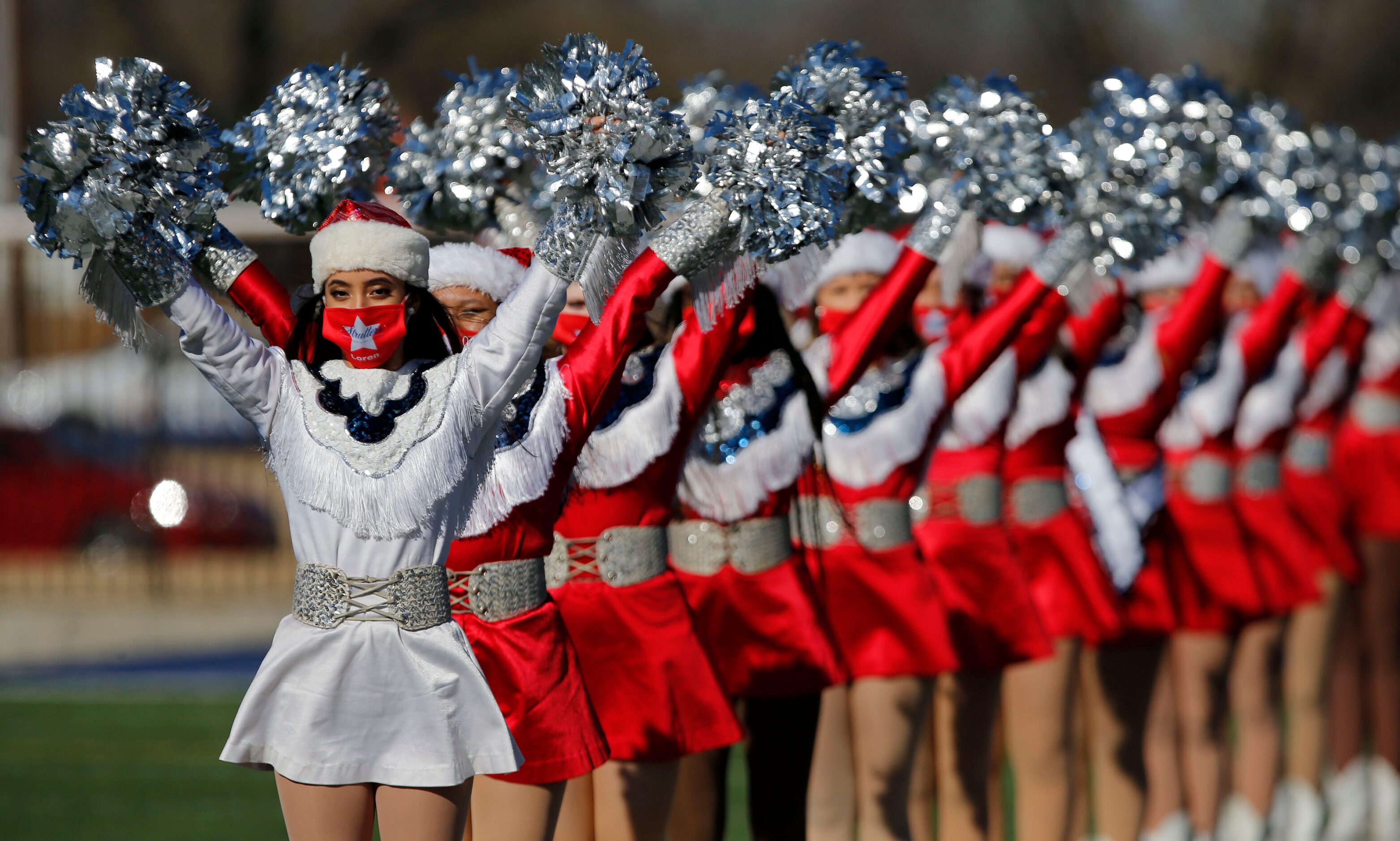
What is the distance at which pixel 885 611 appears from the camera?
469 centimetres

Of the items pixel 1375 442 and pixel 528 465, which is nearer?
pixel 528 465

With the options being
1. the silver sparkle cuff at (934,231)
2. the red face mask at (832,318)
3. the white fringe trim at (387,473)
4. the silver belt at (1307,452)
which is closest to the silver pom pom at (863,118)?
the silver sparkle cuff at (934,231)

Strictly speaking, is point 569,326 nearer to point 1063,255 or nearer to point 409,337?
point 409,337

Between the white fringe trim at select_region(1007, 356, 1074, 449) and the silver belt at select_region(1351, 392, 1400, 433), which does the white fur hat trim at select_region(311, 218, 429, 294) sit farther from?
the silver belt at select_region(1351, 392, 1400, 433)

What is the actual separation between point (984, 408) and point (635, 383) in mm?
1457

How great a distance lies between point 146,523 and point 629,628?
10.5 m

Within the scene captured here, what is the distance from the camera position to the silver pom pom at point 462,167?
15.3 feet

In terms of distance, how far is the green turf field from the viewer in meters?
6.85

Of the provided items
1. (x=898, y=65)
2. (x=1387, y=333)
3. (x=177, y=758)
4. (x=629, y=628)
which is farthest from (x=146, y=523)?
(x=898, y=65)

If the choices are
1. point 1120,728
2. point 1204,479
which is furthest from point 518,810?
point 1204,479

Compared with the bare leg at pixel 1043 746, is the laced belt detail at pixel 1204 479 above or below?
above

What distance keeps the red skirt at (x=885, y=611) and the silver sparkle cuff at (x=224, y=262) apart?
1732 mm

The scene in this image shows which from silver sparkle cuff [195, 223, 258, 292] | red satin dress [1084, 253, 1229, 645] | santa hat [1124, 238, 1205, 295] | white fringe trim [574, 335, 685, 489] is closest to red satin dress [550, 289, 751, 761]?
white fringe trim [574, 335, 685, 489]

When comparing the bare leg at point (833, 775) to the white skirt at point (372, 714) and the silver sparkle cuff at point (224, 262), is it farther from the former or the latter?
the silver sparkle cuff at point (224, 262)
